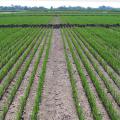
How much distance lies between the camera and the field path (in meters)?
7.54

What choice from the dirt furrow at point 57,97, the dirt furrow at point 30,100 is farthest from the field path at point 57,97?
the dirt furrow at point 30,100

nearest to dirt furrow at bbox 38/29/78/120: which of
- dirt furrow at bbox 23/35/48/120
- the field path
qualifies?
the field path

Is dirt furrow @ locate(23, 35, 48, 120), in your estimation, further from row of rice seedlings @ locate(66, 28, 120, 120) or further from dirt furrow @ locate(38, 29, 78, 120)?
row of rice seedlings @ locate(66, 28, 120, 120)

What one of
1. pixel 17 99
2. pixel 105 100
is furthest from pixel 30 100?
pixel 105 100

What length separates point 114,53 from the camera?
55.5ft

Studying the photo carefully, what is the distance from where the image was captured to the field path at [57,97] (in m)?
7.54

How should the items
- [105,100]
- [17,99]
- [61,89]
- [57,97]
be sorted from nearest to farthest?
[105,100]
[17,99]
[57,97]
[61,89]

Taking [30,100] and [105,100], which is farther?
[30,100]

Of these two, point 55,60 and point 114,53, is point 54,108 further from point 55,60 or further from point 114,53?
point 114,53

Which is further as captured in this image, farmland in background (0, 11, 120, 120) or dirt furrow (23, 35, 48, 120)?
farmland in background (0, 11, 120, 120)

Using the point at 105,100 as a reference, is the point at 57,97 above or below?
below

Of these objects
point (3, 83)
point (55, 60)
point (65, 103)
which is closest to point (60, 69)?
point (55, 60)

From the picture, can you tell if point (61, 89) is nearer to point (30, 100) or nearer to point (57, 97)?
point (57, 97)

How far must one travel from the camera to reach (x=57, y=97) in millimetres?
9031
